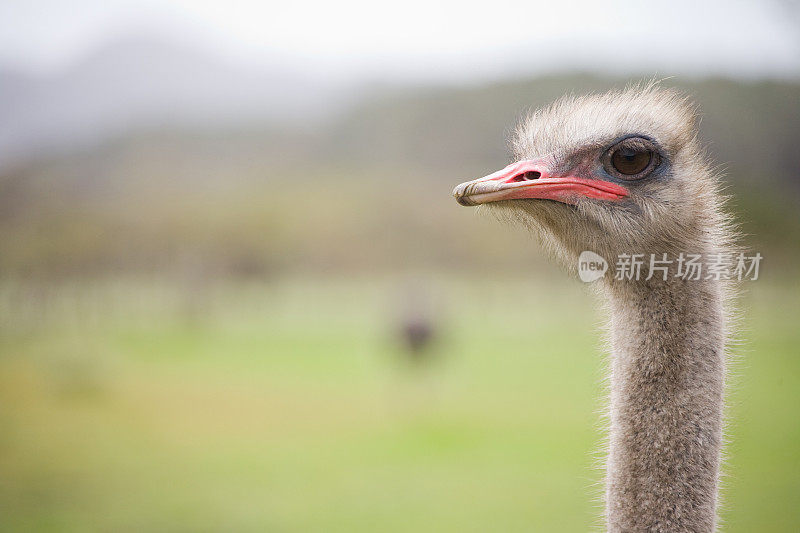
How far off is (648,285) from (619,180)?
0.15 m

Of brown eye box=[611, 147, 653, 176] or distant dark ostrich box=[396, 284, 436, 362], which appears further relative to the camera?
distant dark ostrich box=[396, 284, 436, 362]

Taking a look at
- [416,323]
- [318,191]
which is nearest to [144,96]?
[318,191]

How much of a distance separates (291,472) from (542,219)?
379cm

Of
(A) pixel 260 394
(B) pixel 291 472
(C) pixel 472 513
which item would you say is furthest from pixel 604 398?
(A) pixel 260 394

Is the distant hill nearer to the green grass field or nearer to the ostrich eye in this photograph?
the green grass field

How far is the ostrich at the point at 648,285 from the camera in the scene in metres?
0.89

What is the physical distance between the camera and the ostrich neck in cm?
89

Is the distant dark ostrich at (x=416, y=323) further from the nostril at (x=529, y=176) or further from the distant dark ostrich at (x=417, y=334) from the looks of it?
the nostril at (x=529, y=176)

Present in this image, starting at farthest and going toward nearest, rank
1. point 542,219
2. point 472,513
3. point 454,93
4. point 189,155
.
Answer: point 189,155 → point 472,513 → point 454,93 → point 542,219

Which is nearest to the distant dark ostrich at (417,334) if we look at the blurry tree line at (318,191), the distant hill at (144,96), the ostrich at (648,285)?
the blurry tree line at (318,191)

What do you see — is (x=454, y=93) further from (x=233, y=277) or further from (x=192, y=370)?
(x=192, y=370)

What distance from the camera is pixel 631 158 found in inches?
36.4

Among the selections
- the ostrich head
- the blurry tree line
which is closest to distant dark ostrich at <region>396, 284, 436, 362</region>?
the blurry tree line

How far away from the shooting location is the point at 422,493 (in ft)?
13.7
